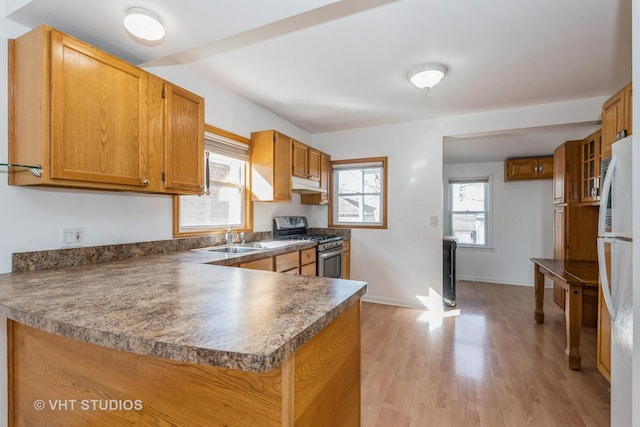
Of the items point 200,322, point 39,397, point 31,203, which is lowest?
point 39,397

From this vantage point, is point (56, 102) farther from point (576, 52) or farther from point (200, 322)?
point (576, 52)

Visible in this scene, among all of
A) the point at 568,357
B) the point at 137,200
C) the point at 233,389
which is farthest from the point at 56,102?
the point at 568,357

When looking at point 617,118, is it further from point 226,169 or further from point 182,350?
point 226,169

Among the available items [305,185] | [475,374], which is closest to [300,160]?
[305,185]

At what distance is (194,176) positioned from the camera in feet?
6.88

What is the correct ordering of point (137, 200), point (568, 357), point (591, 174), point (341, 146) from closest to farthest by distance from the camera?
point (137, 200)
point (568, 357)
point (591, 174)
point (341, 146)

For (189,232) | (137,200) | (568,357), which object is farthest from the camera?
(189,232)

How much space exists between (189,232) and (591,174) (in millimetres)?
3927

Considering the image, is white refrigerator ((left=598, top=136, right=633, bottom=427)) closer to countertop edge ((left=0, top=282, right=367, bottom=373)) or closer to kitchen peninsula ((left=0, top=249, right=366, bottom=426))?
kitchen peninsula ((left=0, top=249, right=366, bottom=426))

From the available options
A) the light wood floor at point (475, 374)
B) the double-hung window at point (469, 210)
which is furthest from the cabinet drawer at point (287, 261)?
the double-hung window at point (469, 210)

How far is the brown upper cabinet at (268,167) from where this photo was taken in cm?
304

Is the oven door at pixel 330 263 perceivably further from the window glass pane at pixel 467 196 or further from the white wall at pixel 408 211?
the window glass pane at pixel 467 196

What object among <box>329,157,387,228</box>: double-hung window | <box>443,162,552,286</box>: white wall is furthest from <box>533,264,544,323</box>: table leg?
<box>443,162,552,286</box>: white wall

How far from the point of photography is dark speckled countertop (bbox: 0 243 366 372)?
66cm
